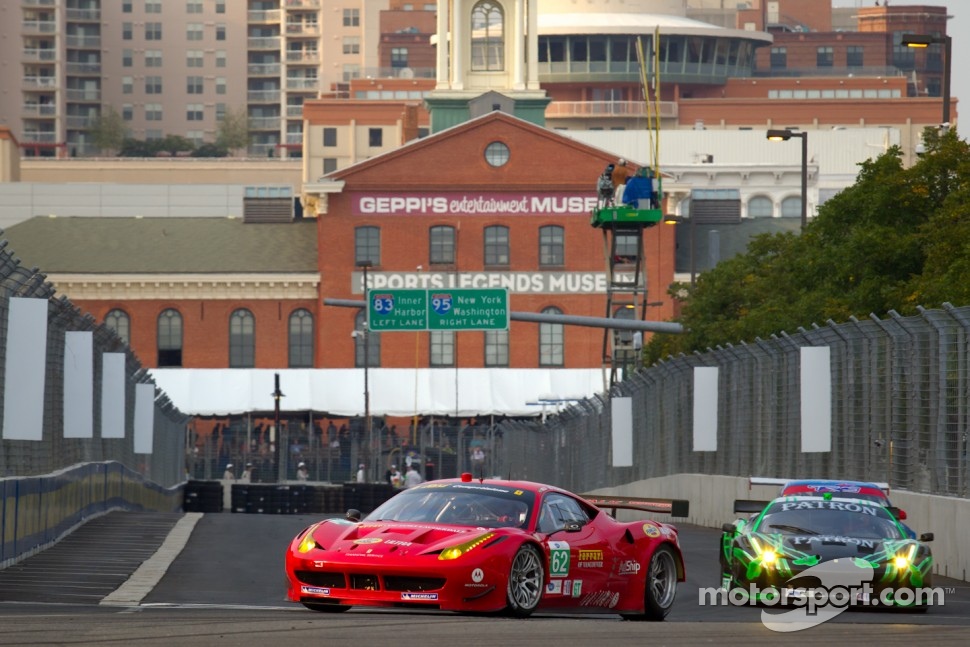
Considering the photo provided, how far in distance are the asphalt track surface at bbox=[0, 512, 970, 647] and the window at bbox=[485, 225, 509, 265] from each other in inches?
2614

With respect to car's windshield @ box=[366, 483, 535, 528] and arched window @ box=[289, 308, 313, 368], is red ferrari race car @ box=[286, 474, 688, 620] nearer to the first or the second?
car's windshield @ box=[366, 483, 535, 528]

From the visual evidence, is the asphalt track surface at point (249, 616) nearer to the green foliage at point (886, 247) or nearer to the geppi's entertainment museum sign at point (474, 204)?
the green foliage at point (886, 247)

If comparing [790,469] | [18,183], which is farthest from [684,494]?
[18,183]

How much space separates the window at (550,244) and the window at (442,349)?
5.41 metres

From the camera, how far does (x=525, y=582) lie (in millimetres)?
15859

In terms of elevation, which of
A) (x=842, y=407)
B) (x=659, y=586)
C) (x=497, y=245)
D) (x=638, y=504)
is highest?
(x=497, y=245)

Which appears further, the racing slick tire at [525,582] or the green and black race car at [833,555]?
the green and black race car at [833,555]

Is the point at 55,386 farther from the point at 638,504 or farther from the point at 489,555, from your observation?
the point at 489,555

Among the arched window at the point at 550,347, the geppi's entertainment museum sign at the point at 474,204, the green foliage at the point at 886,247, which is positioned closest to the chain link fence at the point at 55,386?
the green foliage at the point at 886,247

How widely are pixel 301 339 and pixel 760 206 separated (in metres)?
37.9

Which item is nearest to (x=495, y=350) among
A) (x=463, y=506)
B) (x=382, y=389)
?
(x=382, y=389)

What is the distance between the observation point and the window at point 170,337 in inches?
3711

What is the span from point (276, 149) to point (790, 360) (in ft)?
529

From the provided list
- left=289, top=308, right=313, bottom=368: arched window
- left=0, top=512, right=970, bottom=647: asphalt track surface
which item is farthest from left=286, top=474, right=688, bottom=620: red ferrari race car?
left=289, top=308, right=313, bottom=368: arched window
